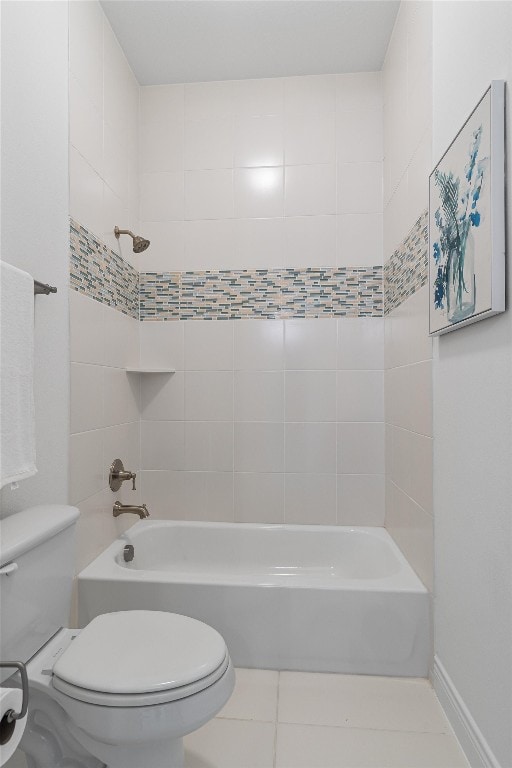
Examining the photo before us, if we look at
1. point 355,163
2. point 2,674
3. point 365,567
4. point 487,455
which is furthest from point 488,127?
point 365,567

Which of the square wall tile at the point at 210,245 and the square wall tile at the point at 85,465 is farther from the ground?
the square wall tile at the point at 210,245

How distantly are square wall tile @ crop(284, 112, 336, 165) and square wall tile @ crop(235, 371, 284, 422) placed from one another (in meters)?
1.13

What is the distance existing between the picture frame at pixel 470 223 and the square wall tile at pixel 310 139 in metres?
1.02

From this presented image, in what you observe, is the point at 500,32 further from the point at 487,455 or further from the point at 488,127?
the point at 487,455

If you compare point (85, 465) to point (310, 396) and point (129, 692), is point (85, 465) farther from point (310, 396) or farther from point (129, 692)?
point (310, 396)

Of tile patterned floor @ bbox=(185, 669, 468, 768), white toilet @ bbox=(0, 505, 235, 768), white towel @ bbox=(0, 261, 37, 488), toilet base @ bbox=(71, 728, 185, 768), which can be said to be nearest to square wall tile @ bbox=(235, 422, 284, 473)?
tile patterned floor @ bbox=(185, 669, 468, 768)

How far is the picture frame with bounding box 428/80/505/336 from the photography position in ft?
3.72

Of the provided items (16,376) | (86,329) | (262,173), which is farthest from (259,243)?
(16,376)

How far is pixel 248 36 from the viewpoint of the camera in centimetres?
221

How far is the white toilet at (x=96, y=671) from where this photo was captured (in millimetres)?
1099

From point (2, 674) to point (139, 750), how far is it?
38 centimetres

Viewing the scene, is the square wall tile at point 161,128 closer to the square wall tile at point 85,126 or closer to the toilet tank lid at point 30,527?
the square wall tile at point 85,126

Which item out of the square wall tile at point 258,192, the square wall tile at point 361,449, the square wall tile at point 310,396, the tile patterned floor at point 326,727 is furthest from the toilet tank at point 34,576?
the square wall tile at point 258,192

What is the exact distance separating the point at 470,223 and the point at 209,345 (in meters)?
1.54
